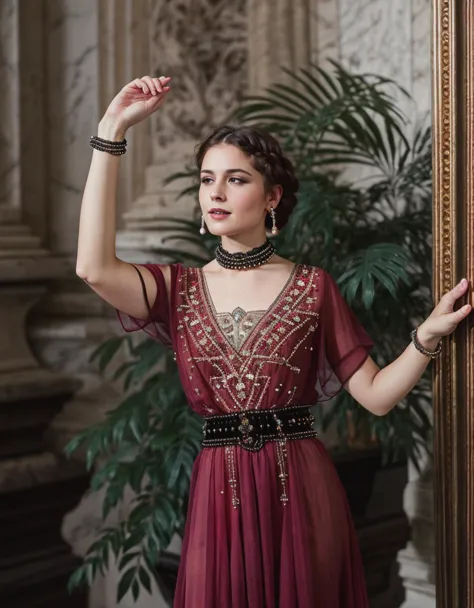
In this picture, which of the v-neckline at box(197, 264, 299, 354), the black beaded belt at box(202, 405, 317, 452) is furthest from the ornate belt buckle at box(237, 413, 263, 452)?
the v-neckline at box(197, 264, 299, 354)

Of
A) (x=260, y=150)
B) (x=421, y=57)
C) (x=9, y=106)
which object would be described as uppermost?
(x=421, y=57)

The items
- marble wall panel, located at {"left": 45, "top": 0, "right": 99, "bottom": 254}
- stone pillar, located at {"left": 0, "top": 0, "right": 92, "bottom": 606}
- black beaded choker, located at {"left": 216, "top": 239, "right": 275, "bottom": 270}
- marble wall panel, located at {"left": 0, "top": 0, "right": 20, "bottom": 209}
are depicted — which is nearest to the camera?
black beaded choker, located at {"left": 216, "top": 239, "right": 275, "bottom": 270}

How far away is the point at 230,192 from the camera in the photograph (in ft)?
6.17

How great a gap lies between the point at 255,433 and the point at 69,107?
1.97 m

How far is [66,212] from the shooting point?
3.48 m

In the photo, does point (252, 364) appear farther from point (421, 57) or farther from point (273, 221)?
point (421, 57)

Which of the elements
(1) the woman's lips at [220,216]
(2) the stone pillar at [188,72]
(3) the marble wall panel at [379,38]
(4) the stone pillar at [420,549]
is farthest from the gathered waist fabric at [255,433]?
(2) the stone pillar at [188,72]

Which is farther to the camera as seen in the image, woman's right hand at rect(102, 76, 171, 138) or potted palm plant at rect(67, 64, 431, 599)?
potted palm plant at rect(67, 64, 431, 599)

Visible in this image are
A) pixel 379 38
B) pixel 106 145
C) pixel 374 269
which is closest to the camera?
pixel 106 145

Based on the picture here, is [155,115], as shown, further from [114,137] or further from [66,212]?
[114,137]

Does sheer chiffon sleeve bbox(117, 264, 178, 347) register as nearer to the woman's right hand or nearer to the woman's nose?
the woman's nose

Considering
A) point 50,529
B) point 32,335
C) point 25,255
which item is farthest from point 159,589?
point 25,255

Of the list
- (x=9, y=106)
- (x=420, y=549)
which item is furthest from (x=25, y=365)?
(x=420, y=549)

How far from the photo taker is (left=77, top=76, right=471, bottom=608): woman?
1826 millimetres
